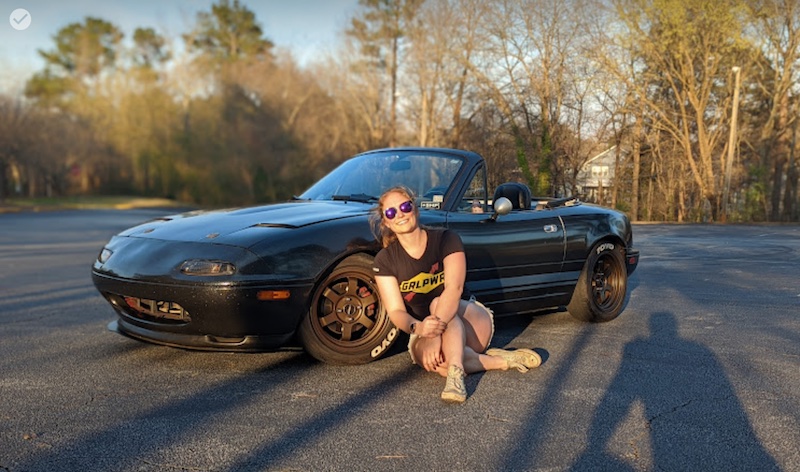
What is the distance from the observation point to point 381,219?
4.13m

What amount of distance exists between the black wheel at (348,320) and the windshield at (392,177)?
99 centimetres

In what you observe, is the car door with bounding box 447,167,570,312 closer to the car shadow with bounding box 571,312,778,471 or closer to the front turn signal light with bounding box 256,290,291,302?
the car shadow with bounding box 571,312,778,471

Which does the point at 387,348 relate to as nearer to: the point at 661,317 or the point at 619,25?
the point at 661,317

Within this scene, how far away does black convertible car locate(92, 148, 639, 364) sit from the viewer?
390cm

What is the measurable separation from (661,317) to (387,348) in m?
2.99

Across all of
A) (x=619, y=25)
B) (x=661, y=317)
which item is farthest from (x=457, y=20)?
(x=661, y=317)

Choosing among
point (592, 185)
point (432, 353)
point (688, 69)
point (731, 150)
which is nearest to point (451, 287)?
point (432, 353)

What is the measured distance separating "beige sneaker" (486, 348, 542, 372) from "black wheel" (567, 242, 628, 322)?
161 centimetres

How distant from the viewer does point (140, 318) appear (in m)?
4.18

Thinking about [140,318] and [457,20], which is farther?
[457,20]

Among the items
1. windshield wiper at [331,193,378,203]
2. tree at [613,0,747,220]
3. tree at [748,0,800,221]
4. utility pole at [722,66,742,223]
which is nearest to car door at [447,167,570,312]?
windshield wiper at [331,193,378,203]

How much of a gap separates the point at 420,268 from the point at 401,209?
1.26 feet

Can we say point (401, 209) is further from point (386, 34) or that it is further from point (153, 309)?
point (386, 34)

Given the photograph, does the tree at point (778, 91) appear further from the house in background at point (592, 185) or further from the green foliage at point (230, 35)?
the green foliage at point (230, 35)
